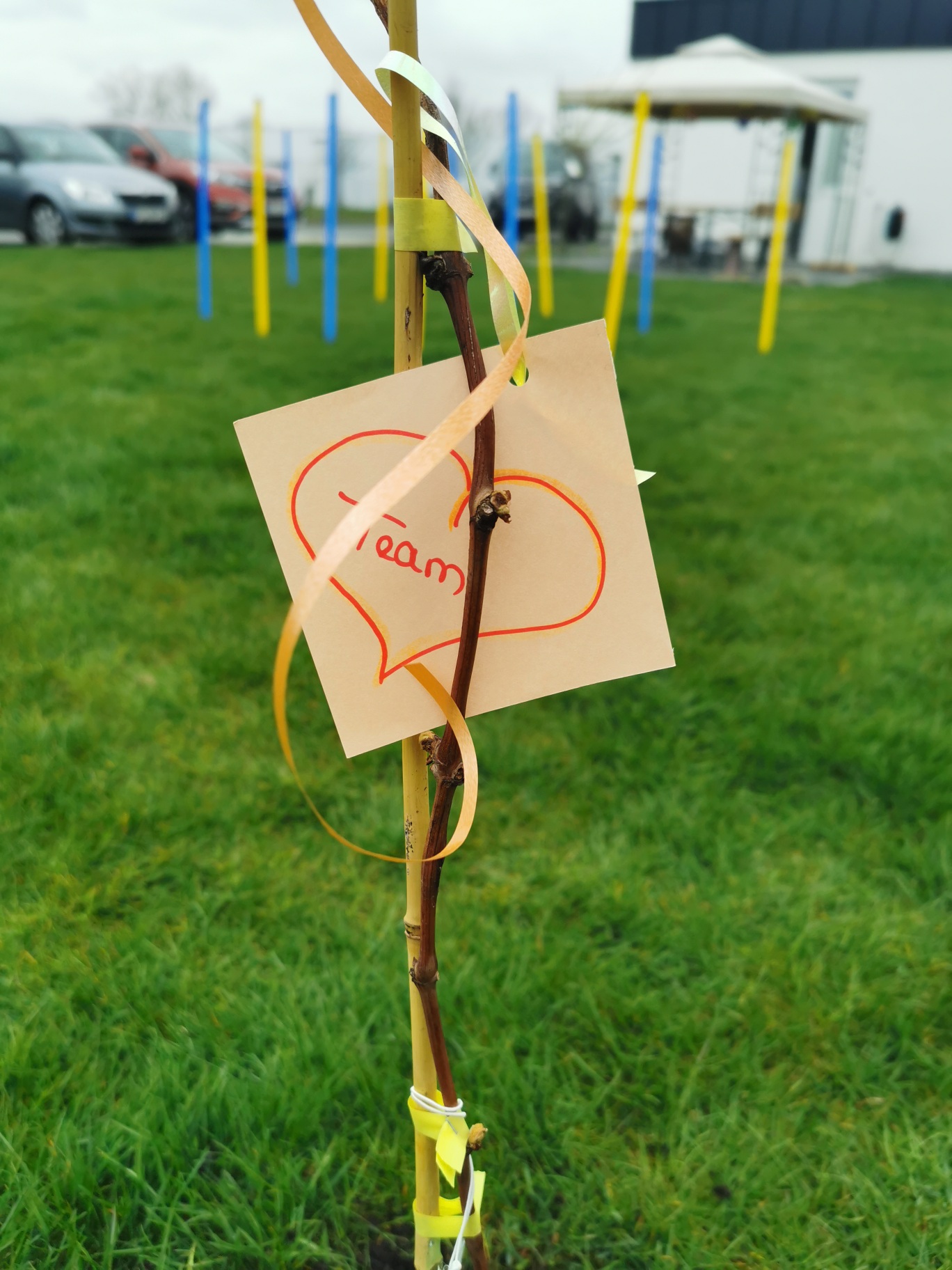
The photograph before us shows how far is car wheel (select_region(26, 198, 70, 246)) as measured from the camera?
8734 millimetres

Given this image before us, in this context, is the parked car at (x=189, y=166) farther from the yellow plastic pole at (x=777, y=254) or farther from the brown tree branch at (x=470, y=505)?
the brown tree branch at (x=470, y=505)

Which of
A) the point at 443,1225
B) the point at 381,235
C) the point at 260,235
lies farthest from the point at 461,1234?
the point at 381,235

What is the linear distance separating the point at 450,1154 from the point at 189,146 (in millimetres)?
12305

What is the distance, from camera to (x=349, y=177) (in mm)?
20406

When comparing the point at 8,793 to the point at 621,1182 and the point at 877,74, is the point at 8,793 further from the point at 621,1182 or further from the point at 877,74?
the point at 877,74

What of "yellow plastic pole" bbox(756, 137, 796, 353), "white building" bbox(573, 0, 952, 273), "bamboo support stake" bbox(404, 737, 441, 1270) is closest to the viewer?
"bamboo support stake" bbox(404, 737, 441, 1270)

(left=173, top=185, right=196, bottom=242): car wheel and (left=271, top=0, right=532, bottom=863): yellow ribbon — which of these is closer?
(left=271, top=0, right=532, bottom=863): yellow ribbon

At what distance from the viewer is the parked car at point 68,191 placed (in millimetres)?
8586

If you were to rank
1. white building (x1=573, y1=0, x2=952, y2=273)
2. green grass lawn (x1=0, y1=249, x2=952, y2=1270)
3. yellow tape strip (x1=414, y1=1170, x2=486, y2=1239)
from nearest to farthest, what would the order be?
yellow tape strip (x1=414, y1=1170, x2=486, y2=1239)
green grass lawn (x1=0, y1=249, x2=952, y2=1270)
white building (x1=573, y1=0, x2=952, y2=273)

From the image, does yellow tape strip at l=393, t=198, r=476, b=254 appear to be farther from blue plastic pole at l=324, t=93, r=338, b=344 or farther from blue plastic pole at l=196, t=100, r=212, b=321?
blue plastic pole at l=196, t=100, r=212, b=321

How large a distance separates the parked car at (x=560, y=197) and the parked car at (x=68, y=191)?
482cm

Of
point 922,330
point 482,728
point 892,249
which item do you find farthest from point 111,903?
point 892,249

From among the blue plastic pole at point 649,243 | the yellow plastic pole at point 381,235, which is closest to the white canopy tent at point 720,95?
the blue plastic pole at point 649,243

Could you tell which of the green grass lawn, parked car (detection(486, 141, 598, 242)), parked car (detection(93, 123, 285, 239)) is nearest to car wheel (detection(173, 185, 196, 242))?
parked car (detection(93, 123, 285, 239))
